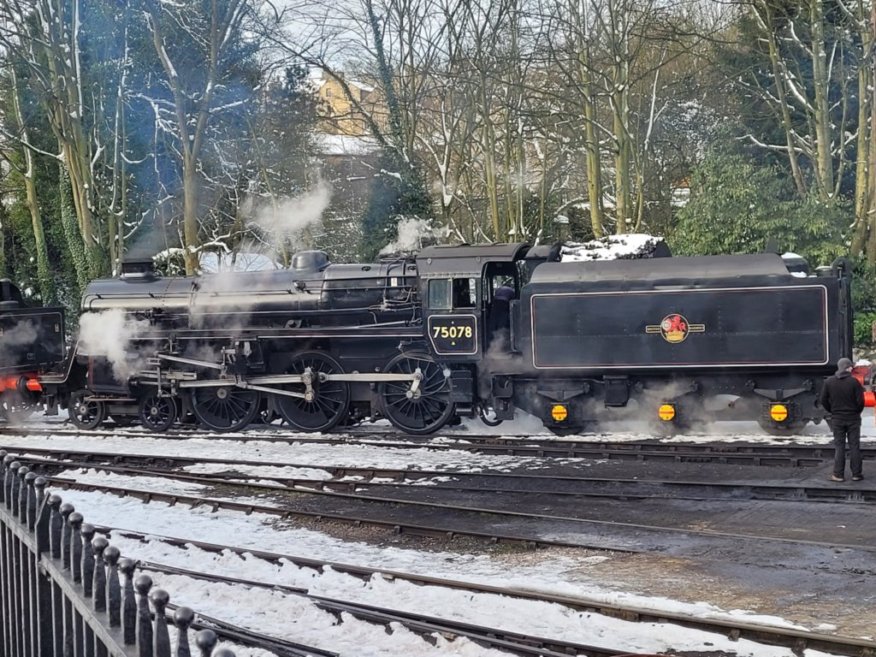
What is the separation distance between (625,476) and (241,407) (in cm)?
776

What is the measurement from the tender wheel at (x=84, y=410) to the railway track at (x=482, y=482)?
13.6ft

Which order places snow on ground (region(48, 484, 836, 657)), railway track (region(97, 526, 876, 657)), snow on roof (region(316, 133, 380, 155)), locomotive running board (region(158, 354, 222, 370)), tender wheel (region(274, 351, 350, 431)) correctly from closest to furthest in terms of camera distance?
1. railway track (region(97, 526, 876, 657))
2. snow on ground (region(48, 484, 836, 657))
3. tender wheel (region(274, 351, 350, 431))
4. locomotive running board (region(158, 354, 222, 370))
5. snow on roof (region(316, 133, 380, 155))

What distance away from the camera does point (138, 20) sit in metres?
27.8

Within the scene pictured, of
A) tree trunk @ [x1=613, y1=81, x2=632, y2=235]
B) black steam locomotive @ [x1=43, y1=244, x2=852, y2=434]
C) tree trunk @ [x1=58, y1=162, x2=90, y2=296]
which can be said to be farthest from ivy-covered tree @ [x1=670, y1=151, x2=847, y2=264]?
tree trunk @ [x1=58, y1=162, x2=90, y2=296]

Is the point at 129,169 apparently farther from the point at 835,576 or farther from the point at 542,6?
the point at 835,576

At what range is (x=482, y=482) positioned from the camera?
11.7 m

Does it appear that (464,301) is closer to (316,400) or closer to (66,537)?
(316,400)

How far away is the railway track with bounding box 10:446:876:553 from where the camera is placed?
8.70 metres

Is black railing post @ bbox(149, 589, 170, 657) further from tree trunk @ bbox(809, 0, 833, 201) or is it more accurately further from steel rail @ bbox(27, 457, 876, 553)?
tree trunk @ bbox(809, 0, 833, 201)

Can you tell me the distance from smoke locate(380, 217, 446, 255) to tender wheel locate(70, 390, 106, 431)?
29.1 ft

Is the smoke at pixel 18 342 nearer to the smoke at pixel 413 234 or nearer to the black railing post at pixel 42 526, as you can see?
the smoke at pixel 413 234

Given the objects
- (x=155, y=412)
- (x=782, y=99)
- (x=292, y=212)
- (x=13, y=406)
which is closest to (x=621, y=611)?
(x=155, y=412)

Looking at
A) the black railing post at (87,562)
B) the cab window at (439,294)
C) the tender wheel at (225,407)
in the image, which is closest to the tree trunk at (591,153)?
the cab window at (439,294)

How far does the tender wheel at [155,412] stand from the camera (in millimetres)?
17562
